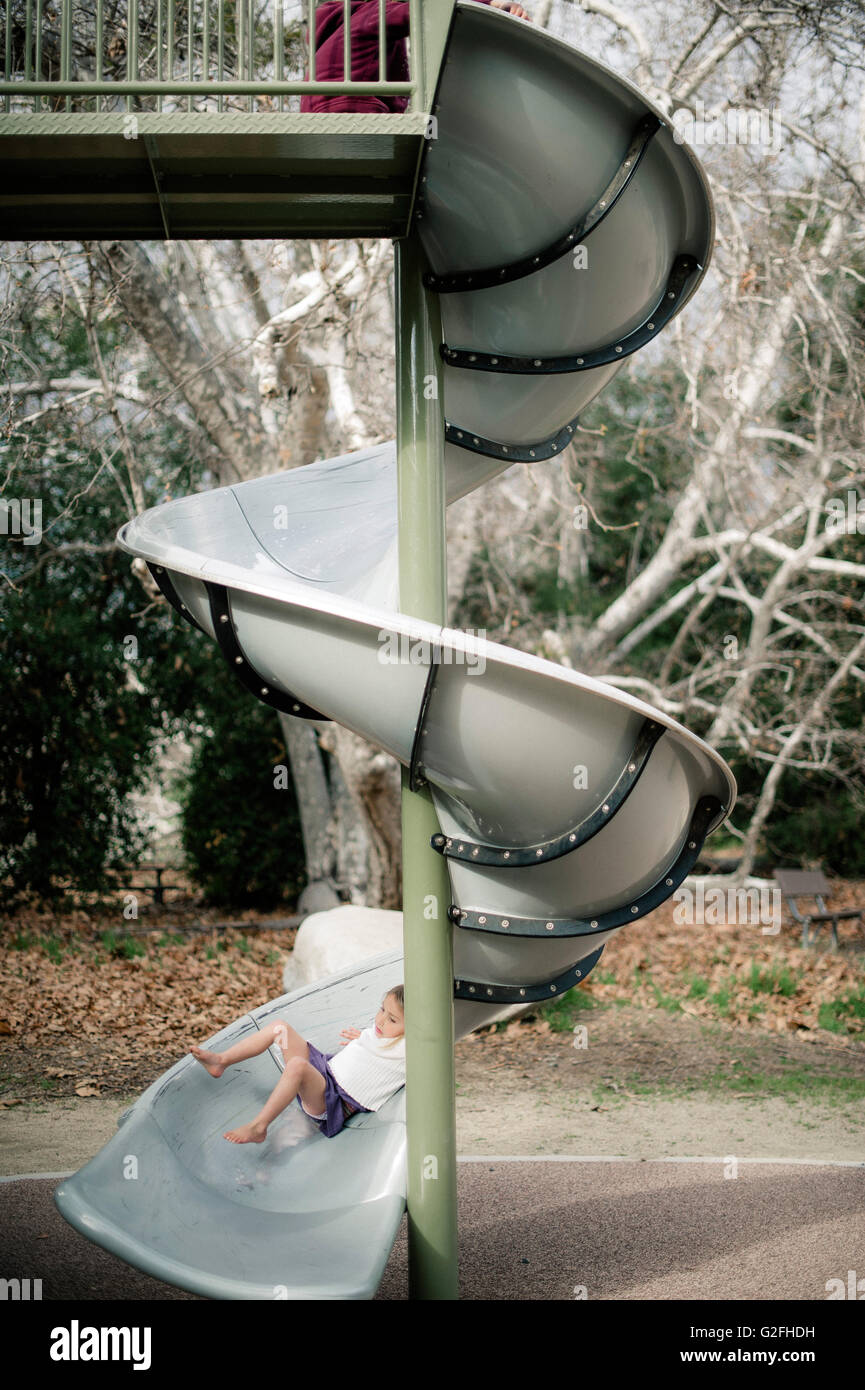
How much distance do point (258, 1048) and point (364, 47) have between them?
2956 mm

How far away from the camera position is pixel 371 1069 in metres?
3.64

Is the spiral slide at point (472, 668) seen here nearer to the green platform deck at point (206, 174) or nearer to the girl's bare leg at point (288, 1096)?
the girl's bare leg at point (288, 1096)

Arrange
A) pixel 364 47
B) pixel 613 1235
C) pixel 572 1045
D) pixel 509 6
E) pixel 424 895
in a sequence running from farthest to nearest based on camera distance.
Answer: pixel 572 1045 → pixel 613 1235 → pixel 424 895 → pixel 364 47 → pixel 509 6

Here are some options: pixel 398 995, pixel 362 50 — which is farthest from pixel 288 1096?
pixel 362 50

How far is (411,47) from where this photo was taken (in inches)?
112

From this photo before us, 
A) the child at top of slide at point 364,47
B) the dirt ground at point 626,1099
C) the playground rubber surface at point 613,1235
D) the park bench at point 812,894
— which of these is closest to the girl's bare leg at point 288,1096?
the playground rubber surface at point 613,1235

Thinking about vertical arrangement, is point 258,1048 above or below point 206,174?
below

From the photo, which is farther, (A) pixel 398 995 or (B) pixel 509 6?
(A) pixel 398 995

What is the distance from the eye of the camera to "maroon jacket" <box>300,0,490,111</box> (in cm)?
317

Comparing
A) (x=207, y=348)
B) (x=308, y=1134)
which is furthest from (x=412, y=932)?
(x=207, y=348)

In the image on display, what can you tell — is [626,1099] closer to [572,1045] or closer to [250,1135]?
[572,1045]

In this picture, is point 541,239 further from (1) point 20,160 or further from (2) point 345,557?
(1) point 20,160

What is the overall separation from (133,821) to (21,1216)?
766 cm

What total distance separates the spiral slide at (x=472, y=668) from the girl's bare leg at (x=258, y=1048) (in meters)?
0.08
